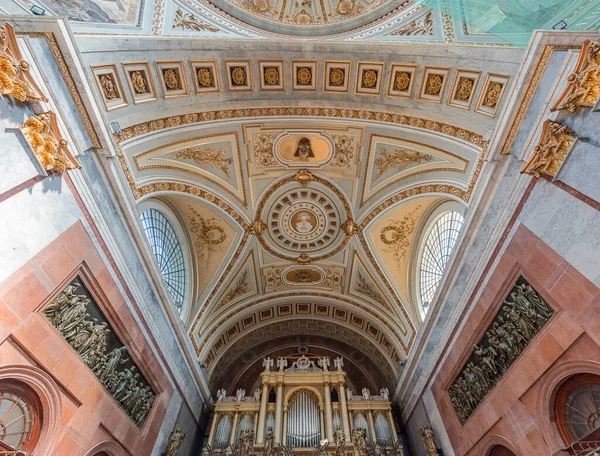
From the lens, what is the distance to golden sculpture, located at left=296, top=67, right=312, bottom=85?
927 cm

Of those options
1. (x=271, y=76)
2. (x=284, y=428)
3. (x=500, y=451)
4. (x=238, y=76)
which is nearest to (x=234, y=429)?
(x=284, y=428)

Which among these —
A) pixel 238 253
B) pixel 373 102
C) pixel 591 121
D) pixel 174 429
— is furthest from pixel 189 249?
pixel 591 121

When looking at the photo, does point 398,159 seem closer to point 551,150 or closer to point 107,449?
point 551,150

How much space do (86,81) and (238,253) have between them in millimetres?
7911

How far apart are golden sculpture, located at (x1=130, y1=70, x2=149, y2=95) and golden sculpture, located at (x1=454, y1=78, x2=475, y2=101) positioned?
782cm

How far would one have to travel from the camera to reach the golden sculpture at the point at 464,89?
25.6 ft

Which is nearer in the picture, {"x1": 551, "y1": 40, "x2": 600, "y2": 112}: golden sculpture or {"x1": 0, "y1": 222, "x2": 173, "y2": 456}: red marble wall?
{"x1": 551, "y1": 40, "x2": 600, "y2": 112}: golden sculpture

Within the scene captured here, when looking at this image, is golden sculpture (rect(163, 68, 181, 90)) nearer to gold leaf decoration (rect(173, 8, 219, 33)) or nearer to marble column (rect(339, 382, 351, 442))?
gold leaf decoration (rect(173, 8, 219, 33))

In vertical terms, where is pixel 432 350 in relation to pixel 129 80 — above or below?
below

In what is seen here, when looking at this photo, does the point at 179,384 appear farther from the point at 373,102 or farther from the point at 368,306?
the point at 373,102

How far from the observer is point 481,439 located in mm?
7473

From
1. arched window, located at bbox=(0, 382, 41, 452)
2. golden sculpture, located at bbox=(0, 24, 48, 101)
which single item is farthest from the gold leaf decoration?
arched window, located at bbox=(0, 382, 41, 452)

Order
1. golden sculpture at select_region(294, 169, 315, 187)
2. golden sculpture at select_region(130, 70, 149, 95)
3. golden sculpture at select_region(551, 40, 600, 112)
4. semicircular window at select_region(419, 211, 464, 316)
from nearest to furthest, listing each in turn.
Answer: golden sculpture at select_region(551, 40, 600, 112) < golden sculpture at select_region(130, 70, 149, 95) < semicircular window at select_region(419, 211, 464, 316) < golden sculpture at select_region(294, 169, 315, 187)

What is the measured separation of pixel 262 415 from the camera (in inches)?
467
